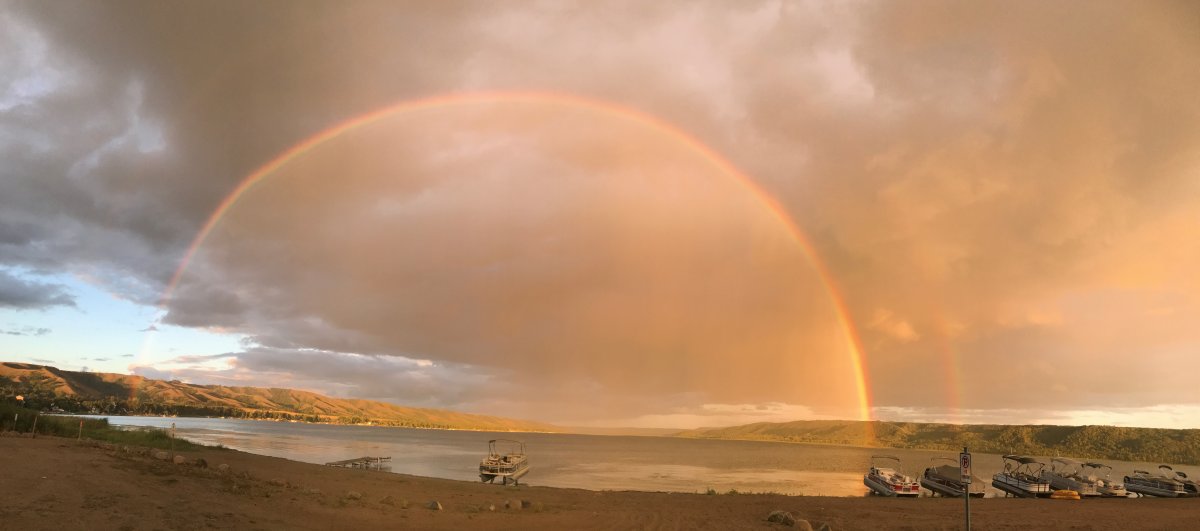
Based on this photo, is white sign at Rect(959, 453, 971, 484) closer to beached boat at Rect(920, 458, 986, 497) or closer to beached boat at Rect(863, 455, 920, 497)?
beached boat at Rect(863, 455, 920, 497)

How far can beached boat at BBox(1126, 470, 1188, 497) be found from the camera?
1666 inches

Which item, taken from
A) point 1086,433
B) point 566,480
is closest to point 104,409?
point 566,480

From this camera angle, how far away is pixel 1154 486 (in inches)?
1737

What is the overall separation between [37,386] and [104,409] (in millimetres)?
19273

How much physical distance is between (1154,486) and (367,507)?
52870 mm

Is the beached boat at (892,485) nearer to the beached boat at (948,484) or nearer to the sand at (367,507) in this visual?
the beached boat at (948,484)

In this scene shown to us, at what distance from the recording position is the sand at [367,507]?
46.4ft

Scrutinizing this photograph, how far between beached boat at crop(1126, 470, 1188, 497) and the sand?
12.9 m

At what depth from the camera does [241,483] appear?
63.8 ft

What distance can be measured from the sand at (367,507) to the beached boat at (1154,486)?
508 inches

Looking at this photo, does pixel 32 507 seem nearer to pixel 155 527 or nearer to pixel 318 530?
pixel 155 527

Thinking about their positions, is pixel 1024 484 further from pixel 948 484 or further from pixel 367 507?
pixel 367 507

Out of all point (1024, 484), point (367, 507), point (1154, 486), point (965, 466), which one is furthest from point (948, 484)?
point (367, 507)

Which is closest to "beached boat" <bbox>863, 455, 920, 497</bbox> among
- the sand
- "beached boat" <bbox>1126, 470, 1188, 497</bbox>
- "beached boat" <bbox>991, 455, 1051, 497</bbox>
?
"beached boat" <bbox>991, 455, 1051, 497</bbox>
